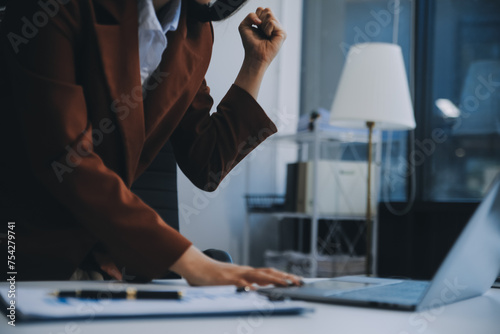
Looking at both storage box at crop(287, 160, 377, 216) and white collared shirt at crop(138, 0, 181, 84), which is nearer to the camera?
white collared shirt at crop(138, 0, 181, 84)

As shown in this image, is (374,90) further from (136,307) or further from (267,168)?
(136,307)

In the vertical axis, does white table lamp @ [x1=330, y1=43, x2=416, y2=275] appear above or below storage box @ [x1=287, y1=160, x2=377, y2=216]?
above

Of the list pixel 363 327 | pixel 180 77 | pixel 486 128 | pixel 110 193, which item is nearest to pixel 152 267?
pixel 110 193

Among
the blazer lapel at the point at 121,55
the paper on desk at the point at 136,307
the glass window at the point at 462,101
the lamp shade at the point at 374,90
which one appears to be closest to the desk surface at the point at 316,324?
the paper on desk at the point at 136,307

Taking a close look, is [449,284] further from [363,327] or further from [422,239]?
[422,239]

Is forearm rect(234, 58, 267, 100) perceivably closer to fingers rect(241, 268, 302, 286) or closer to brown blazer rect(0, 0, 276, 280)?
brown blazer rect(0, 0, 276, 280)

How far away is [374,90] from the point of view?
254 cm

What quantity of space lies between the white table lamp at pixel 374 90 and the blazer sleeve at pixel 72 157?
1.92m

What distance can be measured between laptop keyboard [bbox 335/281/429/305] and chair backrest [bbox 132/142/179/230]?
1.77 feet

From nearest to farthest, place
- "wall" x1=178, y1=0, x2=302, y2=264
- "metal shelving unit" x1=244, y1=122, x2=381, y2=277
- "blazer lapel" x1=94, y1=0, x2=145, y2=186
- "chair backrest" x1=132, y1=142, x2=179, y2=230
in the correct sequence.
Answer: "blazer lapel" x1=94, y1=0, x2=145, y2=186, "chair backrest" x1=132, y1=142, x2=179, y2=230, "metal shelving unit" x1=244, y1=122, x2=381, y2=277, "wall" x1=178, y1=0, x2=302, y2=264

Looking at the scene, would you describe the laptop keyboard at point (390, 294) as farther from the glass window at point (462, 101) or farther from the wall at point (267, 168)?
the glass window at point (462, 101)

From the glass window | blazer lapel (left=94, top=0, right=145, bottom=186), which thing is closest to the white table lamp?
the glass window

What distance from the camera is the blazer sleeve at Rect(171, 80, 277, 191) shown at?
38.2 inches

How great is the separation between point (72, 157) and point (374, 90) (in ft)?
6.66
